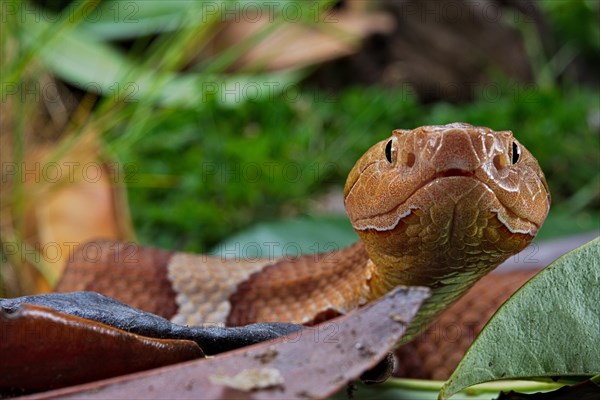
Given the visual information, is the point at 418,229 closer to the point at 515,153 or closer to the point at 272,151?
the point at 515,153

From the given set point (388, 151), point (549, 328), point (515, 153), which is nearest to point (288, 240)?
point (388, 151)

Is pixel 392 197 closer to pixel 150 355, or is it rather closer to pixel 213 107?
pixel 150 355

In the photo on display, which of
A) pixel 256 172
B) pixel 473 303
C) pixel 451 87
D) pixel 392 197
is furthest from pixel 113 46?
pixel 392 197

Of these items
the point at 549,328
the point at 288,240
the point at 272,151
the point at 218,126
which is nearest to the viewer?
the point at 549,328

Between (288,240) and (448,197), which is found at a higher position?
(448,197)

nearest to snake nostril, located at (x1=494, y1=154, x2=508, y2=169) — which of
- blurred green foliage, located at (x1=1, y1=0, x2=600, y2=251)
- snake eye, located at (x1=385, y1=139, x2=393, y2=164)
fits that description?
snake eye, located at (x1=385, y1=139, x2=393, y2=164)

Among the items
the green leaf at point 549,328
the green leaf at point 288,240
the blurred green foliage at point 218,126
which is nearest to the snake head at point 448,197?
the green leaf at point 549,328

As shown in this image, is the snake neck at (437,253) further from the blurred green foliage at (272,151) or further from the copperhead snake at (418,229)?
the blurred green foliage at (272,151)

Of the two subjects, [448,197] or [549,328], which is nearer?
[549,328]
